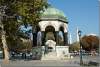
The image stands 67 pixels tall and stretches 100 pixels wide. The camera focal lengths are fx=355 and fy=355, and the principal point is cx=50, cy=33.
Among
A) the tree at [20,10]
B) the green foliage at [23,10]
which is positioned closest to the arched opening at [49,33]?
the green foliage at [23,10]

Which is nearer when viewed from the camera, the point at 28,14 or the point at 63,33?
the point at 28,14

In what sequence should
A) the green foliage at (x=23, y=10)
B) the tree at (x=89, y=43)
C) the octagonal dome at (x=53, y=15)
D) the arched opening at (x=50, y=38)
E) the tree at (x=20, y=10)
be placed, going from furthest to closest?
the tree at (x=89, y=43), the octagonal dome at (x=53, y=15), the arched opening at (x=50, y=38), the green foliage at (x=23, y=10), the tree at (x=20, y=10)

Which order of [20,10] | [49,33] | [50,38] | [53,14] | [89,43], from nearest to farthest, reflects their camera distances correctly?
[20,10] < [53,14] < [50,38] < [49,33] < [89,43]

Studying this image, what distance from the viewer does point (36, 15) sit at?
33.3 metres

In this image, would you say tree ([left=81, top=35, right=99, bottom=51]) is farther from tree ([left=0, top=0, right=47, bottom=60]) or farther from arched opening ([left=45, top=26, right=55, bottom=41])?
tree ([left=0, top=0, right=47, bottom=60])

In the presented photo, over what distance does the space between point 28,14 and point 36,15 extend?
2244 millimetres

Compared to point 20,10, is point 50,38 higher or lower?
lower

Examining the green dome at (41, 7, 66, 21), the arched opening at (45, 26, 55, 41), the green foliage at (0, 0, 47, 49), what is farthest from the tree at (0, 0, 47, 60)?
the arched opening at (45, 26, 55, 41)

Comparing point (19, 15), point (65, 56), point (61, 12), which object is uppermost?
point (61, 12)

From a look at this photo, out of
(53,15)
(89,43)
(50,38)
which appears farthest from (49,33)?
(89,43)

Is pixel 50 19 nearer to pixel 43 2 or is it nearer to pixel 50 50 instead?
pixel 50 50

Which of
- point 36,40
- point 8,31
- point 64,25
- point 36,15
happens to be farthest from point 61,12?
point 36,15

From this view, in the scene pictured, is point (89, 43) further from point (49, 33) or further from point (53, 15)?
point (53, 15)

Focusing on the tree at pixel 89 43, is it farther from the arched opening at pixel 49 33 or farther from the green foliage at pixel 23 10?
the green foliage at pixel 23 10
